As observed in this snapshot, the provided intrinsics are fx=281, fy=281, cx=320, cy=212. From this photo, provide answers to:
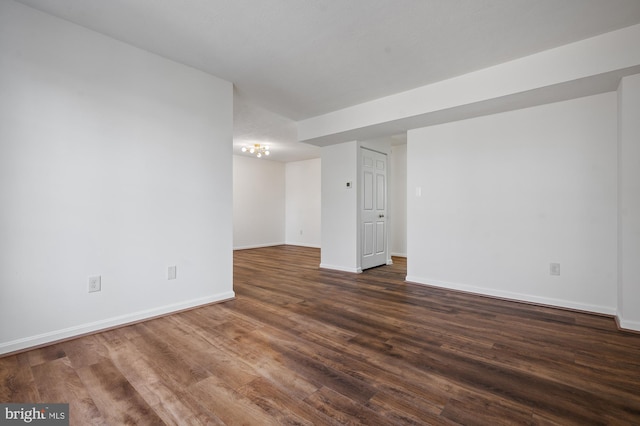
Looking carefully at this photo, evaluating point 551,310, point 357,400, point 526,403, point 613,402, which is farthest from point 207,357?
point 551,310

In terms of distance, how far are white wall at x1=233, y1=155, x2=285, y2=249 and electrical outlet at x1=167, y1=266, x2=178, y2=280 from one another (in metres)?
4.56

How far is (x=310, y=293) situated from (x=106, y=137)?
2691 millimetres

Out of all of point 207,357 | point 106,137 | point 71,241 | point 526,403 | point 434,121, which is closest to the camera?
point 526,403

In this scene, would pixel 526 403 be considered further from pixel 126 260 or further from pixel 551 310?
pixel 126 260

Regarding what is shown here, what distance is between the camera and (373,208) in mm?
5289

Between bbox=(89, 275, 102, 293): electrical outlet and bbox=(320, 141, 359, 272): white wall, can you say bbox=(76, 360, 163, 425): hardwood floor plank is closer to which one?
bbox=(89, 275, 102, 293): electrical outlet

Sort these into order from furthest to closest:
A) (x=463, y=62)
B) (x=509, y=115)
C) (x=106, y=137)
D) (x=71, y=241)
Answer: (x=509, y=115)
(x=463, y=62)
(x=106, y=137)
(x=71, y=241)

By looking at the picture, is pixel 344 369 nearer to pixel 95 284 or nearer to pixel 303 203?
pixel 95 284

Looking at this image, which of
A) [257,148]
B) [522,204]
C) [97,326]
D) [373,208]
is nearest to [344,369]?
[97,326]

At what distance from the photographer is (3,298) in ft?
6.64

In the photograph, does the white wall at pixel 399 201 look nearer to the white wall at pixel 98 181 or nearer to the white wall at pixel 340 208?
the white wall at pixel 340 208

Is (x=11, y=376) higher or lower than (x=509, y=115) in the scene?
lower

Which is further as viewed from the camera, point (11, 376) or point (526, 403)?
point (11, 376)

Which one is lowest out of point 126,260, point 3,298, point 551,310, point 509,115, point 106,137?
point 551,310
